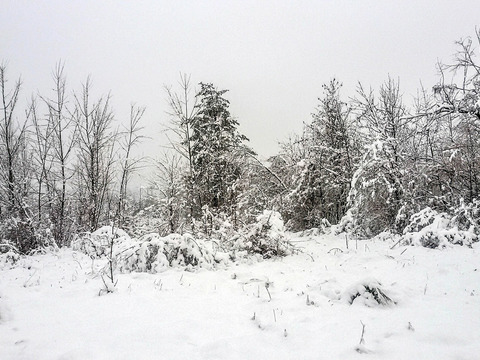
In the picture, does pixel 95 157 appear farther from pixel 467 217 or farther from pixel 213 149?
pixel 467 217

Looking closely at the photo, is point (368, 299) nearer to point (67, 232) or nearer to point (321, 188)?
point (321, 188)

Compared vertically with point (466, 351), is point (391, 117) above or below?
above

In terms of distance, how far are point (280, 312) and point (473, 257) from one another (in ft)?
13.9

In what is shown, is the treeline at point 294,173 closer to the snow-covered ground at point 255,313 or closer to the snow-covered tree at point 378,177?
the snow-covered tree at point 378,177

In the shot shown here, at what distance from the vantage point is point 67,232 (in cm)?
1213

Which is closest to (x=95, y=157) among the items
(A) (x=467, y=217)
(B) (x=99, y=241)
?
(B) (x=99, y=241)

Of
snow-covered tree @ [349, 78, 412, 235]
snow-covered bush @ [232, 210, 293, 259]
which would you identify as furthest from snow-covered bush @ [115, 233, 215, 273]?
snow-covered tree @ [349, 78, 412, 235]

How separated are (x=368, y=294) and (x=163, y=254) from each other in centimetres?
438

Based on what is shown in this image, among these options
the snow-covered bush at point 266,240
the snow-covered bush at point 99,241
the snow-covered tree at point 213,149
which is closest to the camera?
the snow-covered bush at point 266,240

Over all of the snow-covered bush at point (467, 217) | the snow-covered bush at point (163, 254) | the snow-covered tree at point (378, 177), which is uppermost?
the snow-covered tree at point (378, 177)

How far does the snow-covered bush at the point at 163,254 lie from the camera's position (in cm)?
637

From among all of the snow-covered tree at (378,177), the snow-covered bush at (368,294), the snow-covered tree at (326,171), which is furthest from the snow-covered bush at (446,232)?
the snow-covered tree at (326,171)

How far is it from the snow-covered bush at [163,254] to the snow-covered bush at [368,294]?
11.1 feet

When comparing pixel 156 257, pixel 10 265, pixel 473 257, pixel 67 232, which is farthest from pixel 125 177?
pixel 473 257
